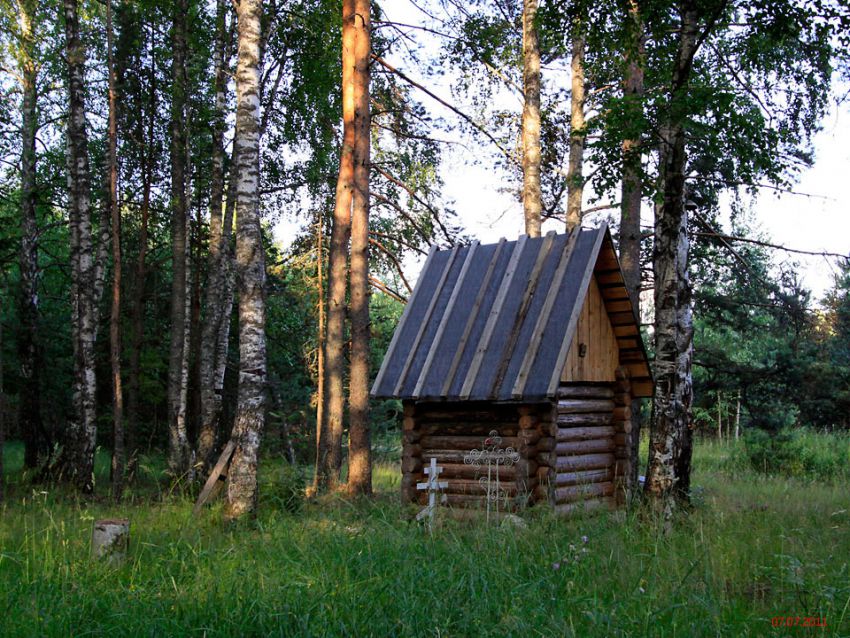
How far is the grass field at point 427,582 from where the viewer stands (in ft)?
18.1

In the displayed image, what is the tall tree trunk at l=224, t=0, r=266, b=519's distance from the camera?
35.2ft

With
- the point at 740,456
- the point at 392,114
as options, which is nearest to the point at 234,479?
the point at 392,114

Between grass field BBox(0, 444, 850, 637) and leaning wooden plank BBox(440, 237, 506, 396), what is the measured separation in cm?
414

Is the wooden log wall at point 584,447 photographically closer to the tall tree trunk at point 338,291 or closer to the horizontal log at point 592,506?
the horizontal log at point 592,506

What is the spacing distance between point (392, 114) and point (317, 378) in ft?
26.5

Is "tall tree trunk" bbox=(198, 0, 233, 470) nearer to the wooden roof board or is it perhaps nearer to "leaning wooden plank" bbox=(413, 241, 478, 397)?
"leaning wooden plank" bbox=(413, 241, 478, 397)

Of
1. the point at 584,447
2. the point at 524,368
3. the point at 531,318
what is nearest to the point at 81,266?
the point at 531,318

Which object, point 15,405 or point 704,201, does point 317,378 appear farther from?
point 15,405

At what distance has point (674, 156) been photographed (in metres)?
10.2

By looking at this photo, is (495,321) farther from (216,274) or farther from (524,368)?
(216,274)

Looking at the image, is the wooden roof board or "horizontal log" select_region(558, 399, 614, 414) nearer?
the wooden roof board

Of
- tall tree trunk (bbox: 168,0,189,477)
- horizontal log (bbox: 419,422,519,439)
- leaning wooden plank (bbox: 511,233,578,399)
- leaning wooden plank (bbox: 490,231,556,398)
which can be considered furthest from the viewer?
tall tree trunk (bbox: 168,0,189,477)

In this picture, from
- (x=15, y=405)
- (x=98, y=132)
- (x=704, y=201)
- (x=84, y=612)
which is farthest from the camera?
(x=15, y=405)

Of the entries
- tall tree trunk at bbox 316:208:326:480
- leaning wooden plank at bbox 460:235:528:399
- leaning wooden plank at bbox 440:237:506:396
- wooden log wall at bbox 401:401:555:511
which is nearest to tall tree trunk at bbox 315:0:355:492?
wooden log wall at bbox 401:401:555:511
